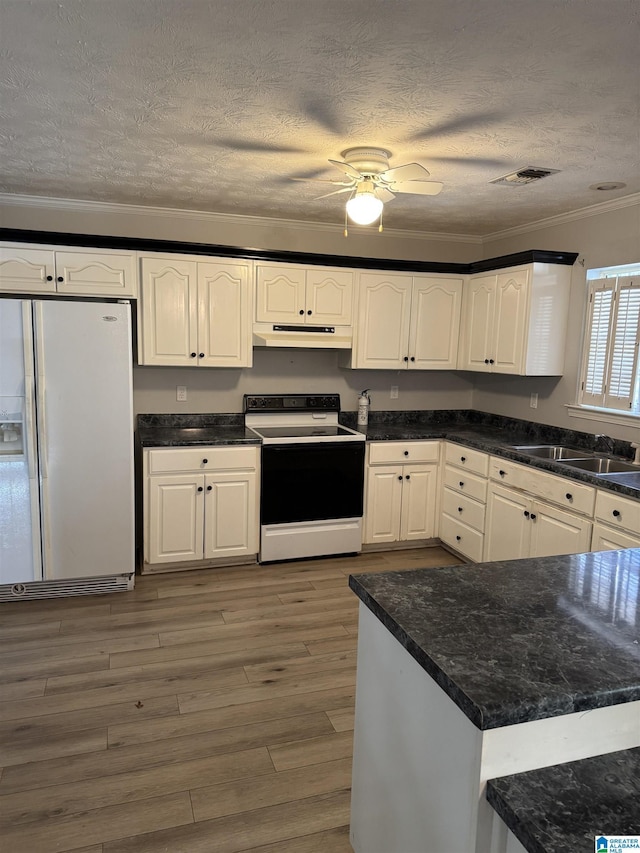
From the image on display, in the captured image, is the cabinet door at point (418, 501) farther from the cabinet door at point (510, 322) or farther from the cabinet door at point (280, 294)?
the cabinet door at point (280, 294)

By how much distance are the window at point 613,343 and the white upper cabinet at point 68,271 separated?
9.90 feet

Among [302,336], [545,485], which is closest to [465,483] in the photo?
[545,485]

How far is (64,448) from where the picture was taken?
350 centimetres

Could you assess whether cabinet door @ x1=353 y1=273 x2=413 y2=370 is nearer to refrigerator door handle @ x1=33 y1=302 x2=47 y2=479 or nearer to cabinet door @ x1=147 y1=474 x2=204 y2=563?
cabinet door @ x1=147 y1=474 x2=204 y2=563

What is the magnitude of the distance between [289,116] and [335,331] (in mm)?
2119

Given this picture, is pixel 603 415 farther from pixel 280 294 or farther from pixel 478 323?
pixel 280 294

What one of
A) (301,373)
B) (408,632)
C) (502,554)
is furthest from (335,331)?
(408,632)

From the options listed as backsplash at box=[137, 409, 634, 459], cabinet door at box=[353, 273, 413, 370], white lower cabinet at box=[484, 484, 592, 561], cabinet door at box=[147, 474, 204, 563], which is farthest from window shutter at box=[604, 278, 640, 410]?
cabinet door at box=[147, 474, 204, 563]

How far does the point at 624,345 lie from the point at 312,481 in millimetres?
2186

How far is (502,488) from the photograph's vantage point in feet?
12.5

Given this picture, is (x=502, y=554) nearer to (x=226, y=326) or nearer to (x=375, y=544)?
(x=375, y=544)

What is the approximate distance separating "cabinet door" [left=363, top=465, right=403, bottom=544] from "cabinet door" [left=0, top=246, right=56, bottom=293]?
2505 millimetres

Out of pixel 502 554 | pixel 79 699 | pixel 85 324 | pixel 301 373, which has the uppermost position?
pixel 85 324

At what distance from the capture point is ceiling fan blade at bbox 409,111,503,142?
2314mm
